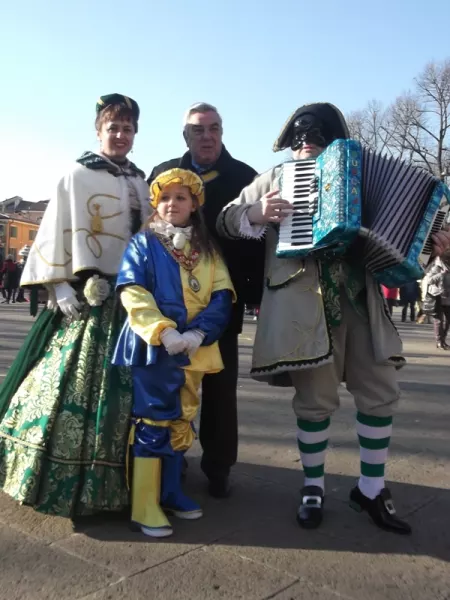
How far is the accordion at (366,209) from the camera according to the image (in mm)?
2557

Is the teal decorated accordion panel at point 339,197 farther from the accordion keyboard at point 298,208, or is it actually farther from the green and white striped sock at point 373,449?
the green and white striped sock at point 373,449

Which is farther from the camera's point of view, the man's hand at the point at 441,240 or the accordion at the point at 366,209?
the man's hand at the point at 441,240

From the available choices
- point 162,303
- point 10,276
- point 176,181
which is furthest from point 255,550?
point 10,276

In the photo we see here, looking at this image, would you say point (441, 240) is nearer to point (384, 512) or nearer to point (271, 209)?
point (271, 209)

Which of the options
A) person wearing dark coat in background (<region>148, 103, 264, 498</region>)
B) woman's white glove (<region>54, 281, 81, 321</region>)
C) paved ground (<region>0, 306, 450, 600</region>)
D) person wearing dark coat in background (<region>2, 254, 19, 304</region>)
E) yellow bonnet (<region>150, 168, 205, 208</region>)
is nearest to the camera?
paved ground (<region>0, 306, 450, 600</region>)

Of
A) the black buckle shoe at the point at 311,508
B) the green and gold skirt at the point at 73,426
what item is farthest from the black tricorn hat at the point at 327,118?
the black buckle shoe at the point at 311,508

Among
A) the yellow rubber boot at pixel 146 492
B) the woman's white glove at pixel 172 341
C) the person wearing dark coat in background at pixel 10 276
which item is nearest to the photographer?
the woman's white glove at pixel 172 341

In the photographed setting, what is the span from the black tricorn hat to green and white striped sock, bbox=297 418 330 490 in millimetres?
1327

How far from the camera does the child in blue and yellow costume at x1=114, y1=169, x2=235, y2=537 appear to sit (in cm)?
260

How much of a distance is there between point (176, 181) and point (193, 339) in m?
0.72

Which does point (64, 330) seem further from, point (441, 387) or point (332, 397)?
point (441, 387)

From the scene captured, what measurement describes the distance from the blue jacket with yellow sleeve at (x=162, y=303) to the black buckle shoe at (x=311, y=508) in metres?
0.71

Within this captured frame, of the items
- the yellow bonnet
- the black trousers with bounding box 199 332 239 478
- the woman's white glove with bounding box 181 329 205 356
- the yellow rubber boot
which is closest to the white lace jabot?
the yellow bonnet

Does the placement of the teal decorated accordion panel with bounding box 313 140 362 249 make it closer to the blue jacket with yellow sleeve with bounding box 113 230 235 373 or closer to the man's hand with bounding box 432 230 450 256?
the man's hand with bounding box 432 230 450 256
